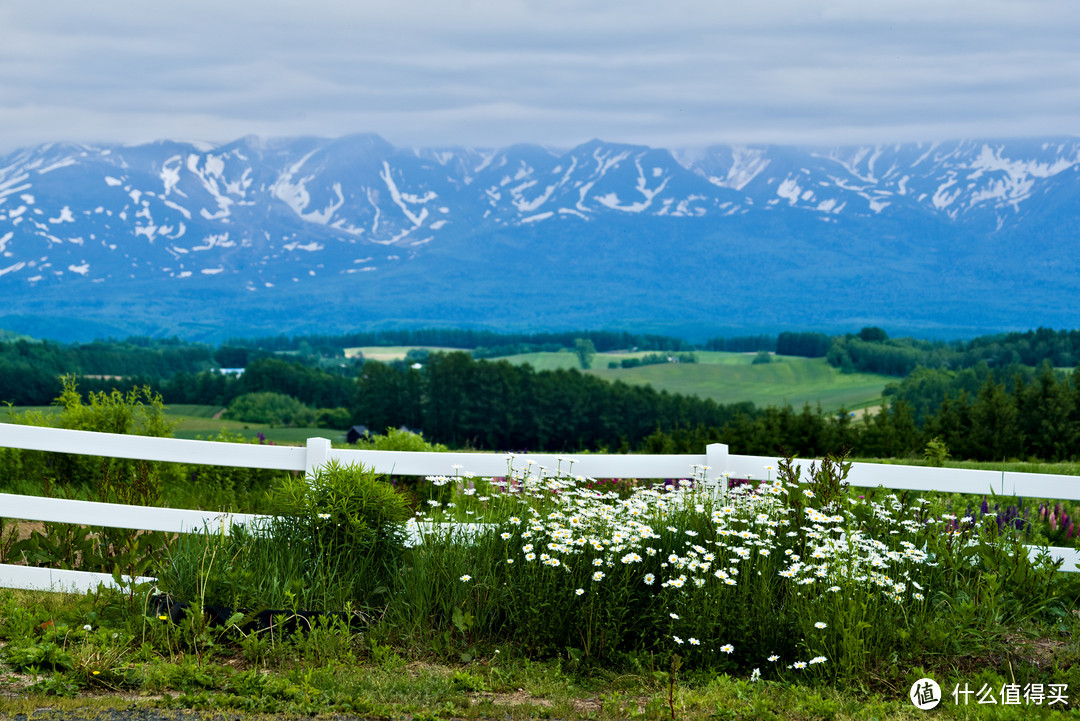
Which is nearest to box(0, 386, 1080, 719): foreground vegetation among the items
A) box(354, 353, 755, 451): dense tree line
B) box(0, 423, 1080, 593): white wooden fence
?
box(0, 423, 1080, 593): white wooden fence

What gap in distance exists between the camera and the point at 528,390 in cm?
11162

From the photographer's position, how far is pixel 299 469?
7273 mm

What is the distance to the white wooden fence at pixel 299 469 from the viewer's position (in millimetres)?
7188

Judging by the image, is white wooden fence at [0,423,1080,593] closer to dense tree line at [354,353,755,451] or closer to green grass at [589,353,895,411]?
dense tree line at [354,353,755,451]

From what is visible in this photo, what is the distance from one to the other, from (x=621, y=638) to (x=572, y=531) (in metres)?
0.80

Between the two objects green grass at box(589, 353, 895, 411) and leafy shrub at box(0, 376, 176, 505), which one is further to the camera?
green grass at box(589, 353, 895, 411)

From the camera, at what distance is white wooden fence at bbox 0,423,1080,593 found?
7.19 meters

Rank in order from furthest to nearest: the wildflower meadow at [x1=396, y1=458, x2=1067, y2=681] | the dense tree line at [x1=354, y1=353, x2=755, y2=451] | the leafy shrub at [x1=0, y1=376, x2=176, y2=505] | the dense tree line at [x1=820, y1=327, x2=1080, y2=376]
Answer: the dense tree line at [x1=820, y1=327, x2=1080, y2=376]
the dense tree line at [x1=354, y1=353, x2=755, y2=451]
the leafy shrub at [x1=0, y1=376, x2=176, y2=505]
the wildflower meadow at [x1=396, y1=458, x2=1067, y2=681]
